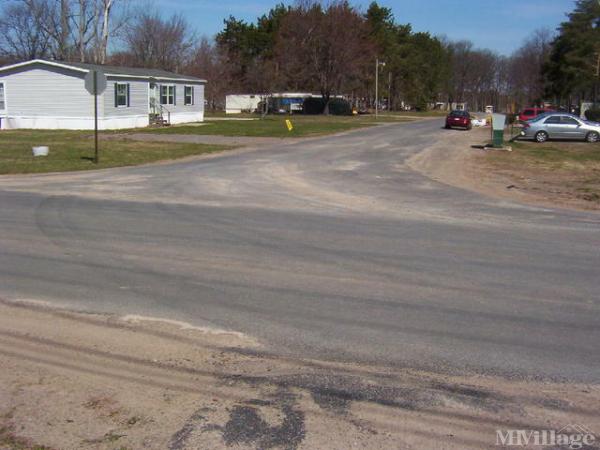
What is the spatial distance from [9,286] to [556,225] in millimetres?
8723

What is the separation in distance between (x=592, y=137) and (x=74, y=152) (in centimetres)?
2621

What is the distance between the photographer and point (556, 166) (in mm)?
23672

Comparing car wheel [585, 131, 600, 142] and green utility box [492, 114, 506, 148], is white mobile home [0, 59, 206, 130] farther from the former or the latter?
car wheel [585, 131, 600, 142]

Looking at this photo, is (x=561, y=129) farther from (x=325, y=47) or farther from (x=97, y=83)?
(x=325, y=47)

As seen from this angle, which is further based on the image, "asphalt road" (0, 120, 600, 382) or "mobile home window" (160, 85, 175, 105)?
"mobile home window" (160, 85, 175, 105)

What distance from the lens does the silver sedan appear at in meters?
34.8

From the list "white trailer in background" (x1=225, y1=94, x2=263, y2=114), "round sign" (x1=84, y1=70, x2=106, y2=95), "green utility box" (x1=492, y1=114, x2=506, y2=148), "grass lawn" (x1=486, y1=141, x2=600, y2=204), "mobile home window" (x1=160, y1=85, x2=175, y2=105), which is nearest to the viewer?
"grass lawn" (x1=486, y1=141, x2=600, y2=204)

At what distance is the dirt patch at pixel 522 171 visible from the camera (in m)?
15.7

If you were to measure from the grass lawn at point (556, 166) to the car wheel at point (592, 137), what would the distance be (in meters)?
0.85

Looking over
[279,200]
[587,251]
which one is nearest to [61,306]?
[587,251]

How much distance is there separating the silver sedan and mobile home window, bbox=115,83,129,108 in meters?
22.4

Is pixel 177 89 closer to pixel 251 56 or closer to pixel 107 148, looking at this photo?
pixel 107 148

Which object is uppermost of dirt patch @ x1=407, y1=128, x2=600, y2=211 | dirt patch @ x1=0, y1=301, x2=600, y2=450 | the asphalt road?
dirt patch @ x1=407, y1=128, x2=600, y2=211

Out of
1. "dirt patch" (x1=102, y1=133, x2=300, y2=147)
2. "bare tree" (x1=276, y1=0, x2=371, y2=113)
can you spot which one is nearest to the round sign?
"dirt patch" (x1=102, y1=133, x2=300, y2=147)
